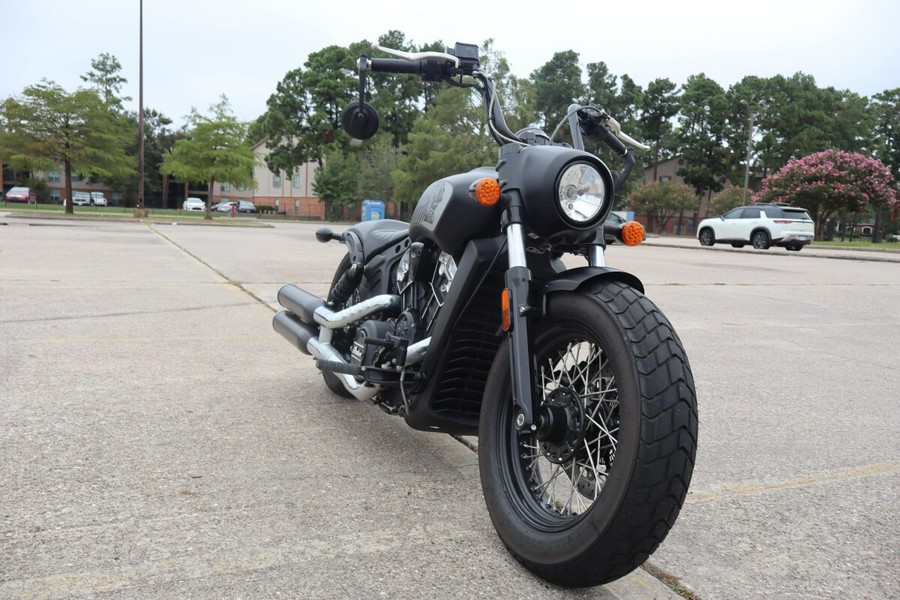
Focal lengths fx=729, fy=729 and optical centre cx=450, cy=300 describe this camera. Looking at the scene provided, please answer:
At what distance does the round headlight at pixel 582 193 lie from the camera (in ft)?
7.36

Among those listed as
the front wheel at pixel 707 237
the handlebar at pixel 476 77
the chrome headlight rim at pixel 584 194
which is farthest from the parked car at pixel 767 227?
the chrome headlight rim at pixel 584 194

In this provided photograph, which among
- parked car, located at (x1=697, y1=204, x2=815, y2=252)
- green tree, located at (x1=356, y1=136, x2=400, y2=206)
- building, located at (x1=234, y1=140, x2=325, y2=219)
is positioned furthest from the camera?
building, located at (x1=234, y1=140, x2=325, y2=219)

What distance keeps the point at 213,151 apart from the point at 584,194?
4159 cm

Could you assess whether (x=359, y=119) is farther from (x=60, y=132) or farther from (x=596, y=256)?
(x=60, y=132)

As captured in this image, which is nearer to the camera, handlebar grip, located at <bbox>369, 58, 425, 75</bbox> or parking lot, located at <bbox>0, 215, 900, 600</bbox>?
parking lot, located at <bbox>0, 215, 900, 600</bbox>

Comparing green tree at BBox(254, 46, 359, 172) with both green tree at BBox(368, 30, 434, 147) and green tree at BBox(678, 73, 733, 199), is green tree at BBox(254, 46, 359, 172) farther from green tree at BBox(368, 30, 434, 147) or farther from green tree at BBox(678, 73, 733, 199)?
green tree at BBox(678, 73, 733, 199)

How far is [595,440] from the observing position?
2.09 meters

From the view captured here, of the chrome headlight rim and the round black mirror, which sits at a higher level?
the round black mirror

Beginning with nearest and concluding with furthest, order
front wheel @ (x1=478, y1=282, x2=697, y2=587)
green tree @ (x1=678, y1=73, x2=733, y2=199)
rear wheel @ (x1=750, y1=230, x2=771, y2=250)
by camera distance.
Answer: front wheel @ (x1=478, y1=282, x2=697, y2=587), rear wheel @ (x1=750, y1=230, x2=771, y2=250), green tree @ (x1=678, y1=73, x2=733, y2=199)

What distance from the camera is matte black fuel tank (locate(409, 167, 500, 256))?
99.6 inches

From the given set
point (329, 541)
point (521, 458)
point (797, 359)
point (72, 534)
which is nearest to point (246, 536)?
point (329, 541)

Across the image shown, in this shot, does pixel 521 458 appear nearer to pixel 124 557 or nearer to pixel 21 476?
pixel 124 557

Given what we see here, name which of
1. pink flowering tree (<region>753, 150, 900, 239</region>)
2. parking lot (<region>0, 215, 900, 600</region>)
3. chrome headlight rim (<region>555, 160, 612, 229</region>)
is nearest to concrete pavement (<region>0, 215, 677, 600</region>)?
parking lot (<region>0, 215, 900, 600</region>)

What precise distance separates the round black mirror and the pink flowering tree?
3758 cm
